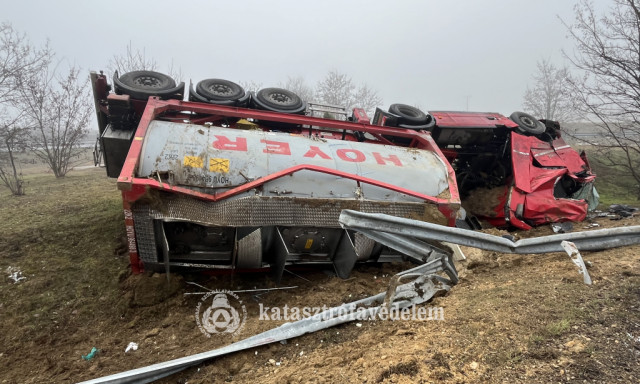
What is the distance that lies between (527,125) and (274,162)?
198 inches

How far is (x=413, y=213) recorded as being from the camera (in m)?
4.01

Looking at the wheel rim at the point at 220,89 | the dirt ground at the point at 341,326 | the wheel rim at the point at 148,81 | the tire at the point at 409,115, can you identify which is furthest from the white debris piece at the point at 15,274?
the tire at the point at 409,115

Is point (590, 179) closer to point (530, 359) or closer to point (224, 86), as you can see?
point (530, 359)

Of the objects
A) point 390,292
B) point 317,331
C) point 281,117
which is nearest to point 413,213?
point 390,292

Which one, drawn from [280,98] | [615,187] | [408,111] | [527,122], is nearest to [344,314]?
[280,98]

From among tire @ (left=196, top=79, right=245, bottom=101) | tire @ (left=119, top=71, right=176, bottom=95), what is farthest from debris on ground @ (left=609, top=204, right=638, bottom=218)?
tire @ (left=119, top=71, right=176, bottom=95)

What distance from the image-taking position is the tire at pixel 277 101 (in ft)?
18.0

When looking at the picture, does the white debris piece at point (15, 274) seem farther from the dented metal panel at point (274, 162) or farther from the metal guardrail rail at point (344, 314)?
the metal guardrail rail at point (344, 314)

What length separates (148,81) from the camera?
533 centimetres

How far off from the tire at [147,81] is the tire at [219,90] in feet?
1.37

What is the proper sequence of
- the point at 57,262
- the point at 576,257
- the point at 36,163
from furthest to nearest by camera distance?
the point at 36,163, the point at 57,262, the point at 576,257

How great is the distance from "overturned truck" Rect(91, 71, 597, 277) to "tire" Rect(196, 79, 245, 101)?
0.06 ft

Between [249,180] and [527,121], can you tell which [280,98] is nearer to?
[249,180]

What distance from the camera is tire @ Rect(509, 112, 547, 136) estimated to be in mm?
6363
